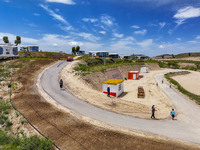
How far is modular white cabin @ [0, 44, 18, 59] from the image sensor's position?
3842 centimetres

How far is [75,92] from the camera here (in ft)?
66.0

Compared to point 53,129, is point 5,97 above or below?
above

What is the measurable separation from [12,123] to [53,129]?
183 inches

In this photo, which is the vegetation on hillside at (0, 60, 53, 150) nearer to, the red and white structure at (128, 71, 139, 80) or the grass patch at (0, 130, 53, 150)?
the grass patch at (0, 130, 53, 150)

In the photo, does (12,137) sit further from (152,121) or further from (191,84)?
(191,84)

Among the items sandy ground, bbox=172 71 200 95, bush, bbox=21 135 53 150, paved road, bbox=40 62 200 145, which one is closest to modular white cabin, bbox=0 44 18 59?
paved road, bbox=40 62 200 145

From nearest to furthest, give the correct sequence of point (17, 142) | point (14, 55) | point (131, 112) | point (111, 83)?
point (17, 142) → point (131, 112) → point (111, 83) → point (14, 55)


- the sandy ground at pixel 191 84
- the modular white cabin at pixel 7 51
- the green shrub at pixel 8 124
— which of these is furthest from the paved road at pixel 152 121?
the modular white cabin at pixel 7 51

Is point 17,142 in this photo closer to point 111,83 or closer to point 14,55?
point 111,83

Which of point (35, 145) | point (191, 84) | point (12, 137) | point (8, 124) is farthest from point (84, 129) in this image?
point (191, 84)

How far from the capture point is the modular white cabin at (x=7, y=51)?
3842 centimetres

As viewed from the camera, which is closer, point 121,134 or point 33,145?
point 33,145

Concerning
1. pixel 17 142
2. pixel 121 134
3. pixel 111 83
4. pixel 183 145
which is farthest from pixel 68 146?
pixel 111 83

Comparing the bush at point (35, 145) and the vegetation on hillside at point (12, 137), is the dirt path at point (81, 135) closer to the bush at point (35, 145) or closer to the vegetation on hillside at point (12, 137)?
the bush at point (35, 145)
